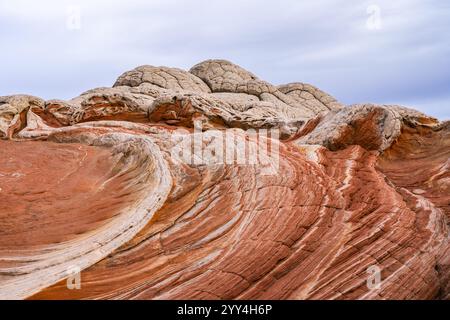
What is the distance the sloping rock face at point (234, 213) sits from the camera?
22.7 ft

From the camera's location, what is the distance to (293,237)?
25.1 feet

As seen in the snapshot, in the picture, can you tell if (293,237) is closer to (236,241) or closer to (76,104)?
(236,241)

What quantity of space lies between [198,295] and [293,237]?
1825 millimetres

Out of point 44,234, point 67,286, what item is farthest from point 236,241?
point 44,234

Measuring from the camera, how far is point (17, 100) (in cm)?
1641

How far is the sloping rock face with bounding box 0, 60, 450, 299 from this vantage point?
22.7 ft

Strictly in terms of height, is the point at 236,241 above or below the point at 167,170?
below

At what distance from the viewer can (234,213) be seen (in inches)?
323
